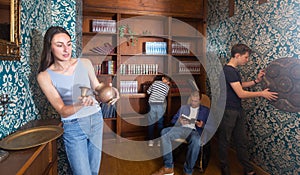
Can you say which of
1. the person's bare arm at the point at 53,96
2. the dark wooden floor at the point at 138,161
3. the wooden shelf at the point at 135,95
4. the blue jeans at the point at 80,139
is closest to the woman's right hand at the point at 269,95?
the dark wooden floor at the point at 138,161

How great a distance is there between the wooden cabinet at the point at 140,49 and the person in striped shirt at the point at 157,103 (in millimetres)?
226

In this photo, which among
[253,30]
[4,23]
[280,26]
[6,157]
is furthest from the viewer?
[253,30]

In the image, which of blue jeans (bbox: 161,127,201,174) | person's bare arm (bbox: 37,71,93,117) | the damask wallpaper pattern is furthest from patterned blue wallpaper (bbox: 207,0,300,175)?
person's bare arm (bbox: 37,71,93,117)

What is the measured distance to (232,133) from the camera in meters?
2.10

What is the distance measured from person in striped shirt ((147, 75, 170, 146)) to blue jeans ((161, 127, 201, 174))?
2.60 feet

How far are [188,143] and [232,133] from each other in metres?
0.50

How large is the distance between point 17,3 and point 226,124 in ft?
6.69

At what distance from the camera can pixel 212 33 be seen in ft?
10.6

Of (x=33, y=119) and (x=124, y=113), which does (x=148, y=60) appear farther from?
(x=33, y=119)

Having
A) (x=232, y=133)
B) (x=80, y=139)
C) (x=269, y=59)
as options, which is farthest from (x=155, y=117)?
(x=80, y=139)

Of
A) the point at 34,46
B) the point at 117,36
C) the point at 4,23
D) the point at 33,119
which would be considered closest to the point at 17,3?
the point at 4,23

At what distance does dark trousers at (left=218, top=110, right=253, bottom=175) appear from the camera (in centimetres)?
196

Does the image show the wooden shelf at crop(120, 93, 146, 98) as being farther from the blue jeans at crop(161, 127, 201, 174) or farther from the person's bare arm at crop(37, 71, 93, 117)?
the person's bare arm at crop(37, 71, 93, 117)

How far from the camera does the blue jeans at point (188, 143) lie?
211 cm
